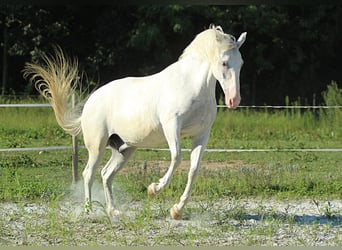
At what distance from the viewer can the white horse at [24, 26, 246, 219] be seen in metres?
6.88

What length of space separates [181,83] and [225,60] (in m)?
0.47

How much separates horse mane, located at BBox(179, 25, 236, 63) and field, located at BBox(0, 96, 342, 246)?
4.88ft

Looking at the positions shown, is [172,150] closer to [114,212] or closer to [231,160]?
[114,212]

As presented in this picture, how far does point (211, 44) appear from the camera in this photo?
22.8 ft

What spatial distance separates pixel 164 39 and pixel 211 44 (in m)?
15.0

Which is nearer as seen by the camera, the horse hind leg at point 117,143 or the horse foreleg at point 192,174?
the horse foreleg at point 192,174

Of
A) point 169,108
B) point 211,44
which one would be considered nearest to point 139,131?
point 169,108

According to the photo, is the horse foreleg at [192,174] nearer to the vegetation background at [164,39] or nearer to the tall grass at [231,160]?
the tall grass at [231,160]

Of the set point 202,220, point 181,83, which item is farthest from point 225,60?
point 202,220

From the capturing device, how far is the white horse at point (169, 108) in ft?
22.6

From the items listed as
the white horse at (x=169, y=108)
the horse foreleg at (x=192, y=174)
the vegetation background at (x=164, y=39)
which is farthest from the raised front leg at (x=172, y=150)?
the vegetation background at (x=164, y=39)

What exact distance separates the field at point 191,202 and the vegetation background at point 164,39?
23.4ft

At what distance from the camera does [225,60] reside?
683cm

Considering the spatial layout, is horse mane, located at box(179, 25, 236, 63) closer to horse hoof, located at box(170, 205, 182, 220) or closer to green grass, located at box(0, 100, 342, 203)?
horse hoof, located at box(170, 205, 182, 220)
